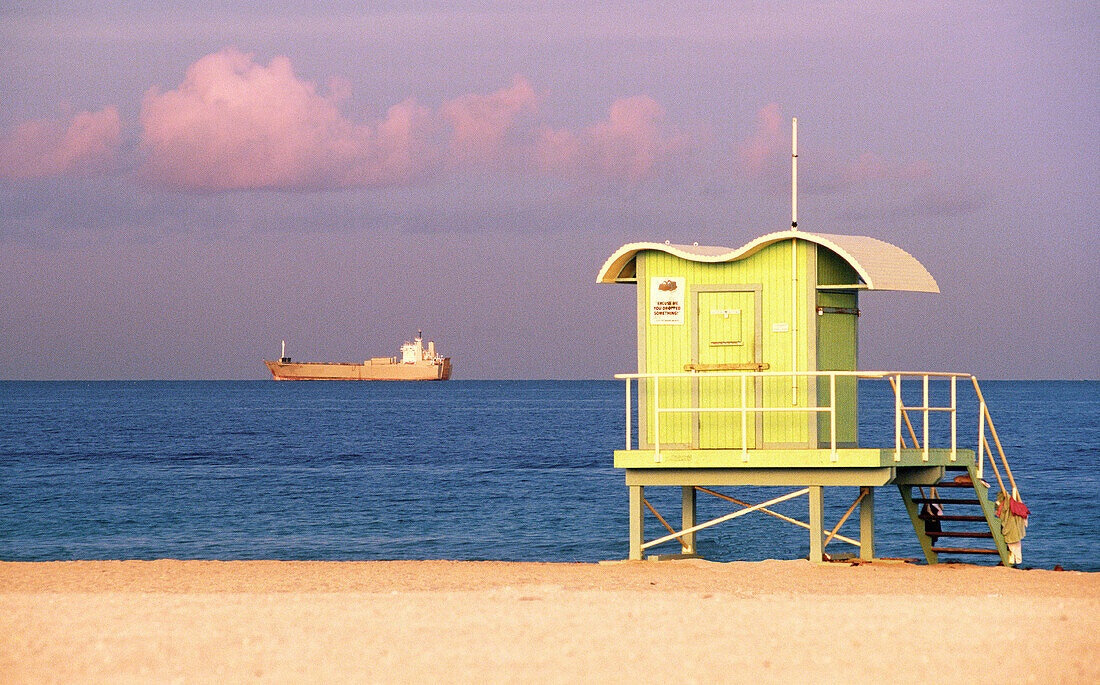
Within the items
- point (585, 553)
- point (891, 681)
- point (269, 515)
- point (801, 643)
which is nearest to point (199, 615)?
point (801, 643)

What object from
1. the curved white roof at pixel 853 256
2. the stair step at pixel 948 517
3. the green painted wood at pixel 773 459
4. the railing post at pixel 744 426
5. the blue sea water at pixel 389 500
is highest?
the curved white roof at pixel 853 256

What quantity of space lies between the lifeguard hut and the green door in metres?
0.01

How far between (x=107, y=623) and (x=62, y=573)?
5.75m

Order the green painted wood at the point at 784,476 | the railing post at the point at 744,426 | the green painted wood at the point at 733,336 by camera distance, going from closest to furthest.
A: the railing post at the point at 744,426 → the green painted wood at the point at 784,476 → the green painted wood at the point at 733,336

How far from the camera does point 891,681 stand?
9250 millimetres

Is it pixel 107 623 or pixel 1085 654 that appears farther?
pixel 107 623

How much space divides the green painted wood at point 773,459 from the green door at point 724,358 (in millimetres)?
438

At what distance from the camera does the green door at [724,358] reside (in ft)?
57.3

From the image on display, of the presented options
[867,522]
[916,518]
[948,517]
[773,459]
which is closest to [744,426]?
[773,459]

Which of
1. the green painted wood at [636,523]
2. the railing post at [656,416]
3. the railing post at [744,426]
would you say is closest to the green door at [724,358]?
the railing post at [744,426]

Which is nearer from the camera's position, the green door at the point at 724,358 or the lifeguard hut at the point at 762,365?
the lifeguard hut at the point at 762,365

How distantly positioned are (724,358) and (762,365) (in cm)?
53

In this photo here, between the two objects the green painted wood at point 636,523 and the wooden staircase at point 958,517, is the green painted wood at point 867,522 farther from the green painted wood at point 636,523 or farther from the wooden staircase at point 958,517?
the green painted wood at point 636,523

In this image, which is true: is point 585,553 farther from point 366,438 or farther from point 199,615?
point 366,438
